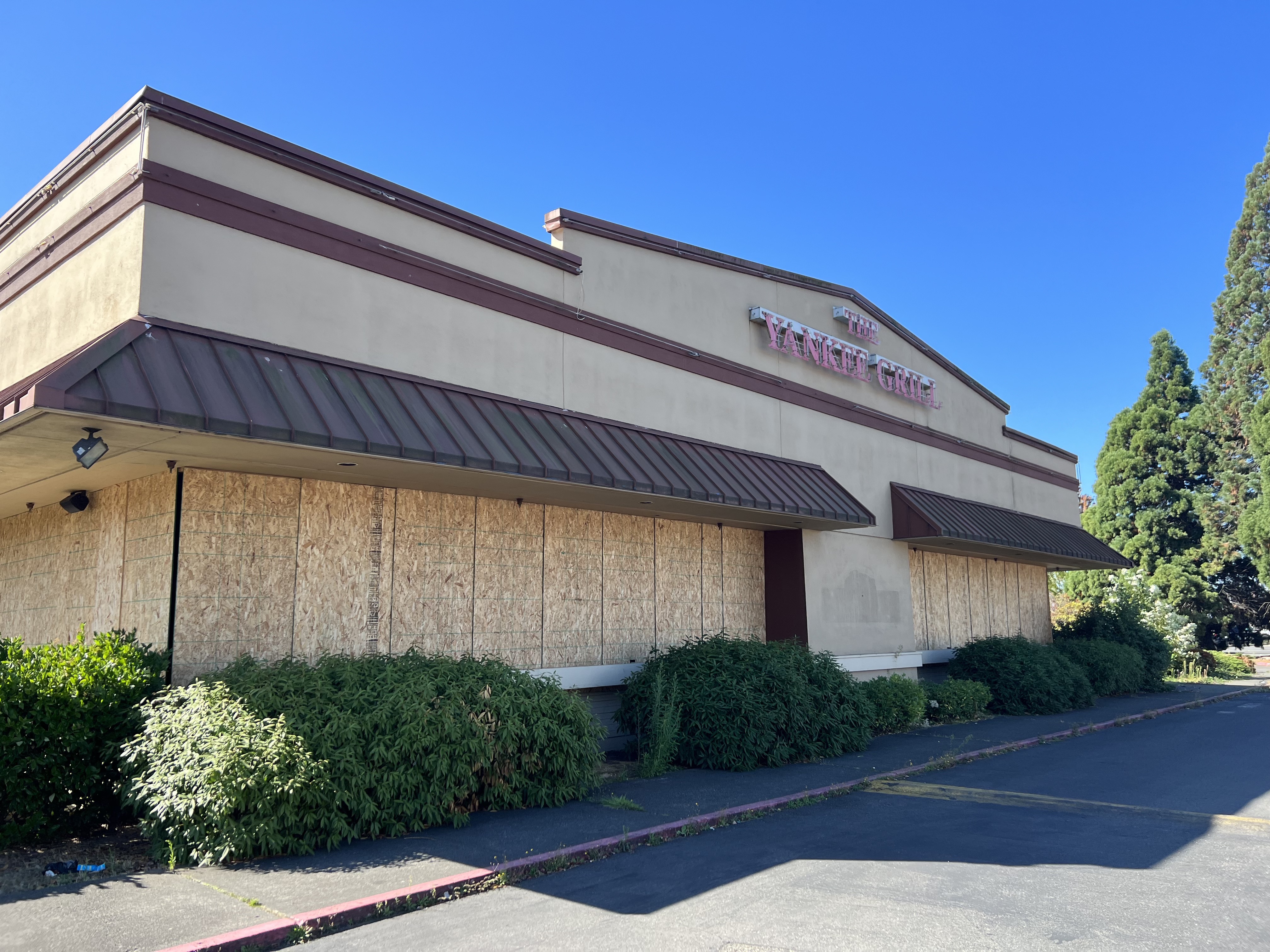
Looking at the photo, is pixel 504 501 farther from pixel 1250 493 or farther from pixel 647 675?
pixel 1250 493

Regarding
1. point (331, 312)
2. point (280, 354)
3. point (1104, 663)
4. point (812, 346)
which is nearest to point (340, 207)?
point (331, 312)

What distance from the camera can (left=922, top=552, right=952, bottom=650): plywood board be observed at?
22047mm

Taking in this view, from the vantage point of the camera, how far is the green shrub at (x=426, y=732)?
343 inches

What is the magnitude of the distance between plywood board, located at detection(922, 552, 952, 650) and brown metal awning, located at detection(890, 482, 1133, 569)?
0.37m

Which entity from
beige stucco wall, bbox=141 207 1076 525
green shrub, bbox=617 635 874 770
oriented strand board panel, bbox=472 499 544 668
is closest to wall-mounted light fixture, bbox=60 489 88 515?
beige stucco wall, bbox=141 207 1076 525

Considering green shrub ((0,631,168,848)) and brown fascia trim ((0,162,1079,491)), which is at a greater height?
brown fascia trim ((0,162,1079,491))

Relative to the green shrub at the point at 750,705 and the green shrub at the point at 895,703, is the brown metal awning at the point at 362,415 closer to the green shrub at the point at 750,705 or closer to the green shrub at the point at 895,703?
the green shrub at the point at 750,705

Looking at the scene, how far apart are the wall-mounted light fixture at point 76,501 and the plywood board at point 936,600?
17.3 m

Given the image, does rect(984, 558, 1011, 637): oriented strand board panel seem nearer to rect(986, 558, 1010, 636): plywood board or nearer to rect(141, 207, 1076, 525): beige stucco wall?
rect(986, 558, 1010, 636): plywood board

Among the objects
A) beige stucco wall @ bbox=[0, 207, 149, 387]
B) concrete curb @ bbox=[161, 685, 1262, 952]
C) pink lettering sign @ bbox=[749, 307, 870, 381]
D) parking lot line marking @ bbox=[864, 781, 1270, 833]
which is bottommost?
parking lot line marking @ bbox=[864, 781, 1270, 833]

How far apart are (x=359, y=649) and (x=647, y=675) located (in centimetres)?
448

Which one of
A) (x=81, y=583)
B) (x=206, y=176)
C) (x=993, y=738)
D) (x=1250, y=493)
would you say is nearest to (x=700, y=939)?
(x=206, y=176)

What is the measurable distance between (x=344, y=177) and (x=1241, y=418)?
4242cm

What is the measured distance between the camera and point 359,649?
1142cm
